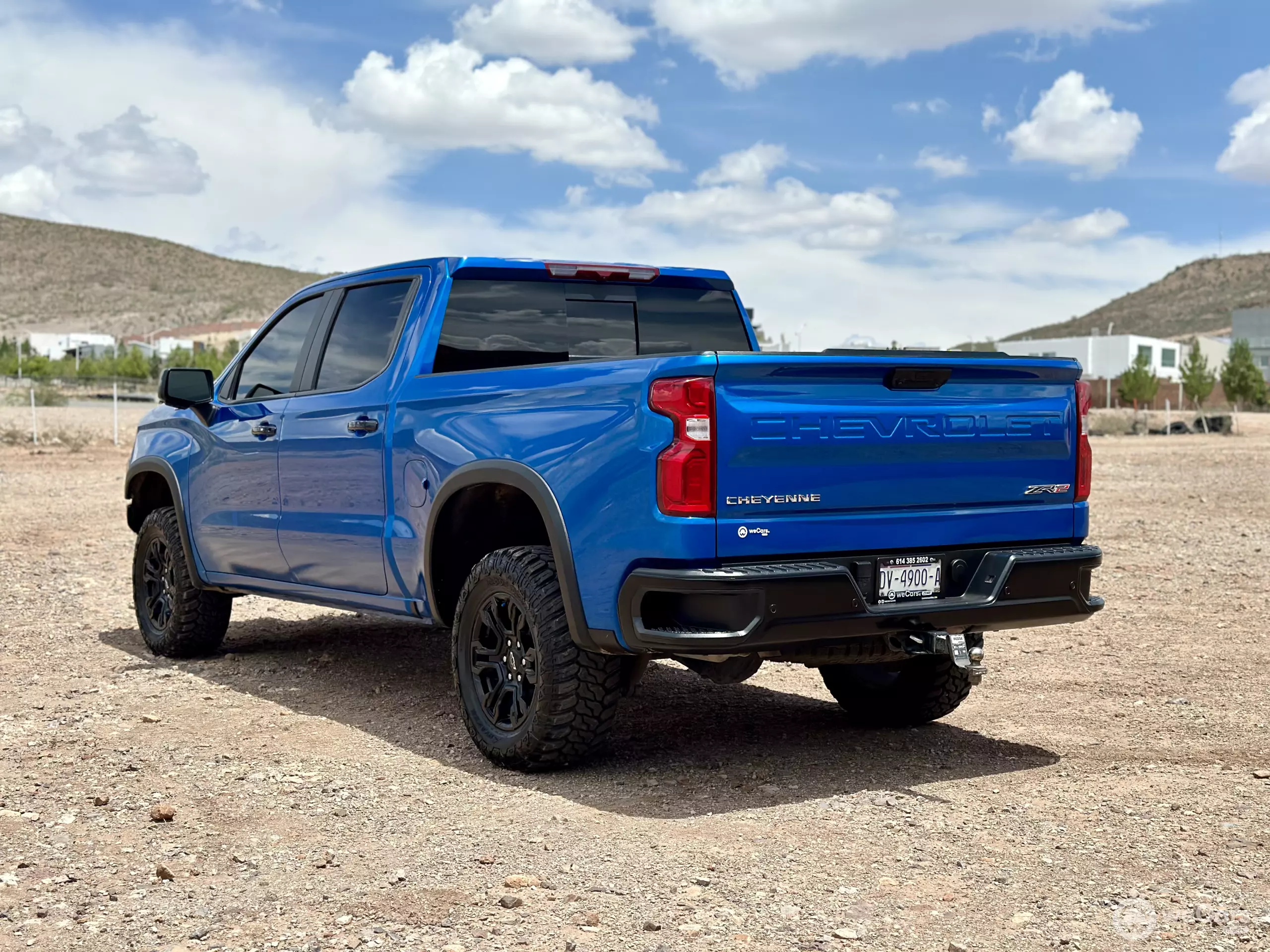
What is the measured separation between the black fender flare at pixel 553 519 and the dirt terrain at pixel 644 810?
0.61 meters

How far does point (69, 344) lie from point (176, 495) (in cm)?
12480

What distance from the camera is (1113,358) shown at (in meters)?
118

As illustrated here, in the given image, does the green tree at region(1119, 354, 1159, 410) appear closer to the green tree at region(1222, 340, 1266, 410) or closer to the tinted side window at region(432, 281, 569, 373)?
the green tree at region(1222, 340, 1266, 410)

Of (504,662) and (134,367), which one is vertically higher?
(134,367)

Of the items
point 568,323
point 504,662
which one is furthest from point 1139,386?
point 504,662

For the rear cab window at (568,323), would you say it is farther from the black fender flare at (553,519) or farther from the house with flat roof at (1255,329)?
the house with flat roof at (1255,329)

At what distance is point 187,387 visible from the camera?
7805 mm

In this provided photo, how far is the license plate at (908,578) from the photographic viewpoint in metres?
5.25

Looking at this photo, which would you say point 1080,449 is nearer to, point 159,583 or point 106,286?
point 159,583

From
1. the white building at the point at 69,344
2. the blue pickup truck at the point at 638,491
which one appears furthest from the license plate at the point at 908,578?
the white building at the point at 69,344

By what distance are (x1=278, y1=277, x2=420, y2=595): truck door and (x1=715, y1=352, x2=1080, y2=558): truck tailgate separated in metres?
2.09

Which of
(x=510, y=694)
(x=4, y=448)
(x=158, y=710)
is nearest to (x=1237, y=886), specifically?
(x=510, y=694)

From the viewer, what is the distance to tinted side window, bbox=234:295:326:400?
7.39 meters

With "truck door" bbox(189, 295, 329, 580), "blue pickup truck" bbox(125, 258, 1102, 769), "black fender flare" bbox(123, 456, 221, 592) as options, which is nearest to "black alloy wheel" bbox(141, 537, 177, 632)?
"black fender flare" bbox(123, 456, 221, 592)
